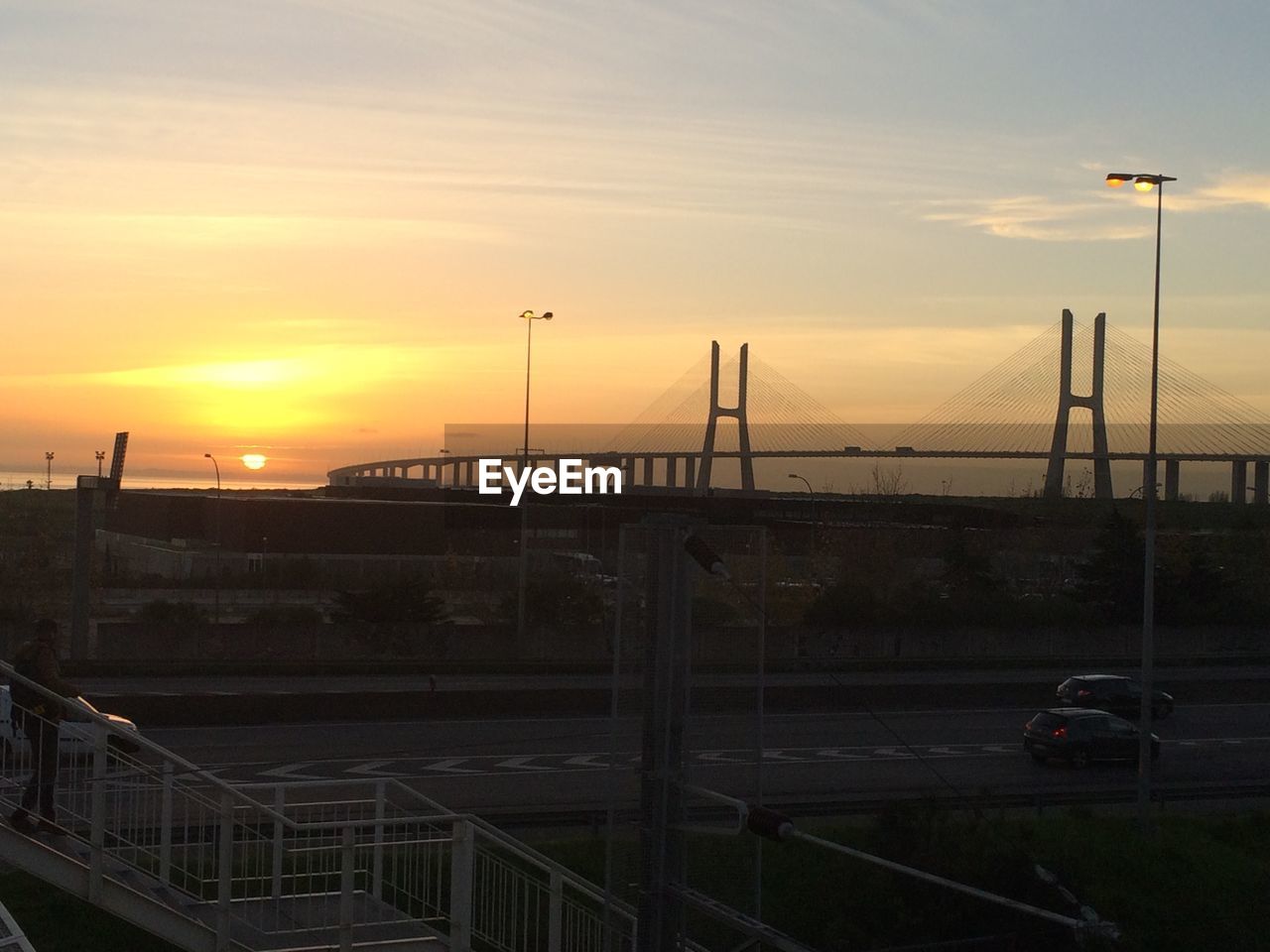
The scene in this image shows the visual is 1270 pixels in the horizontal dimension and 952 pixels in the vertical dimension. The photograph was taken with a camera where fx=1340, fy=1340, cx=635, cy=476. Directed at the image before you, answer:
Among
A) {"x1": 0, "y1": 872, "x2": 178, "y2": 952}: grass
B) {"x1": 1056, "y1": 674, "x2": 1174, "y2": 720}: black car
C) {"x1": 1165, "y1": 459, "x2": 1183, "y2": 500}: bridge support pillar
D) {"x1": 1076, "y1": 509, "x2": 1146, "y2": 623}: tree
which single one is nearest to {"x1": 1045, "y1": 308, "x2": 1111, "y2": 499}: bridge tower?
{"x1": 1165, "y1": 459, "x2": 1183, "y2": 500}: bridge support pillar

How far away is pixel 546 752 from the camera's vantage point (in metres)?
19.8

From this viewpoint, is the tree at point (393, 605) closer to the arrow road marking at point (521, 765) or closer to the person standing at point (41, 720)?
the arrow road marking at point (521, 765)

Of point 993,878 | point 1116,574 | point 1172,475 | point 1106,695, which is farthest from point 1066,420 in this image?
point 993,878

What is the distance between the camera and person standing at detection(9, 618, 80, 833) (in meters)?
7.04

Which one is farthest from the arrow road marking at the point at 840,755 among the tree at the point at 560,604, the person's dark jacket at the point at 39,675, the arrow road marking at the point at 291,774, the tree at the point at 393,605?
the person's dark jacket at the point at 39,675

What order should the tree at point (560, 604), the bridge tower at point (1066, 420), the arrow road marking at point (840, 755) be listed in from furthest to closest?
the bridge tower at point (1066, 420) < the tree at point (560, 604) < the arrow road marking at point (840, 755)

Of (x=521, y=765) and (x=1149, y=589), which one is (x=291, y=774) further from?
(x=1149, y=589)

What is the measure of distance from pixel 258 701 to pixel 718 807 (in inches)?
685

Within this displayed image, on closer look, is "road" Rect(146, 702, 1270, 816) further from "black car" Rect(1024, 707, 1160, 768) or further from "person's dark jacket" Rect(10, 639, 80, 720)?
"person's dark jacket" Rect(10, 639, 80, 720)

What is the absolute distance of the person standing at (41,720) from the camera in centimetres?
704

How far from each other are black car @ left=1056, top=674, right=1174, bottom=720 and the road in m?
0.64

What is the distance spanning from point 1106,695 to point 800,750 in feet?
24.5

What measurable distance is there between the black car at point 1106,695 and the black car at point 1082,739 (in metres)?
4.44

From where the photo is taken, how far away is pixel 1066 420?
6278 cm
